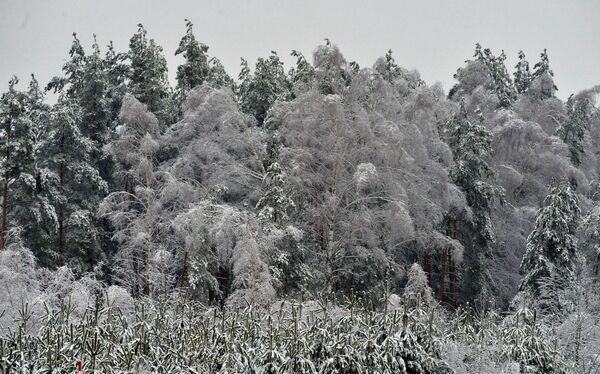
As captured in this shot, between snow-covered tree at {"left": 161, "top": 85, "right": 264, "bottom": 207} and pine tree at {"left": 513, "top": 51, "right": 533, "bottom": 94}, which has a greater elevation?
pine tree at {"left": 513, "top": 51, "right": 533, "bottom": 94}

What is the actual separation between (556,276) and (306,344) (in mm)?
13077

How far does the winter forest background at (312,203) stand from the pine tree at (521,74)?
1041 cm

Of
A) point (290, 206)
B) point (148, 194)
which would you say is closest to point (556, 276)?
point (290, 206)

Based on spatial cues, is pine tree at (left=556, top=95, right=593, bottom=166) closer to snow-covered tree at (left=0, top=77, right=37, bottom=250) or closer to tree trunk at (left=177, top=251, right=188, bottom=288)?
tree trunk at (left=177, top=251, right=188, bottom=288)

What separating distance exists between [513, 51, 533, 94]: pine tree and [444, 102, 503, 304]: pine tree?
17.2 metres

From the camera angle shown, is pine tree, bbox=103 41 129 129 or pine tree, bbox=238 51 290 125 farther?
pine tree, bbox=238 51 290 125

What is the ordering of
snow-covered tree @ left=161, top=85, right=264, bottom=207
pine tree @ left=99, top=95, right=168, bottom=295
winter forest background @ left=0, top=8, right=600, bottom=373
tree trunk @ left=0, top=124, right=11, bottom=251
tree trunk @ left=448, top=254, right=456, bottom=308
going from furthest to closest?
tree trunk @ left=448, top=254, right=456, bottom=308 → snow-covered tree @ left=161, top=85, right=264, bottom=207 → pine tree @ left=99, top=95, right=168, bottom=295 → tree trunk @ left=0, top=124, right=11, bottom=251 → winter forest background @ left=0, top=8, right=600, bottom=373

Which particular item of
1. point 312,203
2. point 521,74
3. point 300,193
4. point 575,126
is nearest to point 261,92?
point 312,203

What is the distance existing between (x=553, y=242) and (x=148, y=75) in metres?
19.6

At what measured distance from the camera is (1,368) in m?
10.7

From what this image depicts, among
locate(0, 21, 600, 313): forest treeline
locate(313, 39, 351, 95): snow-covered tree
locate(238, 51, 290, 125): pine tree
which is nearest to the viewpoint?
locate(0, 21, 600, 313): forest treeline

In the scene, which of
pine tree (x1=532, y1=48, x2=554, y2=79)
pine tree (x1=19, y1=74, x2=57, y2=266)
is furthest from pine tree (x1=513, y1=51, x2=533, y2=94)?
pine tree (x1=19, y1=74, x2=57, y2=266)

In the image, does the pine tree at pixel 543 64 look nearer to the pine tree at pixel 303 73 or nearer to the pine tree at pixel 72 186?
the pine tree at pixel 303 73

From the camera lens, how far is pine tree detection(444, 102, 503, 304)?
2641 centimetres
